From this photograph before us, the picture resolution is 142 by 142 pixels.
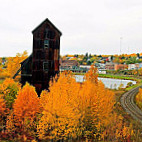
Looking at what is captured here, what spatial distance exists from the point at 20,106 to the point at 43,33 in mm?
15440

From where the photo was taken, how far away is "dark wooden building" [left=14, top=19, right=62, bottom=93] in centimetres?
3288

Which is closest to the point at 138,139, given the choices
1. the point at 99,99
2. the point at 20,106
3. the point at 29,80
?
the point at 99,99

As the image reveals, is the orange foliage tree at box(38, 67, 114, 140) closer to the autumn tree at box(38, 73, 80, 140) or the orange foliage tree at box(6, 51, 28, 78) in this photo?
the autumn tree at box(38, 73, 80, 140)

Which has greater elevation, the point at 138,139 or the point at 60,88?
the point at 60,88

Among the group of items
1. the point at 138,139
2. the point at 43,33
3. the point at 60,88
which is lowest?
the point at 138,139

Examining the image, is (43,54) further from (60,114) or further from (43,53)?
(60,114)

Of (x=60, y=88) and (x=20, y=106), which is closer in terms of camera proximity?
(x=20, y=106)

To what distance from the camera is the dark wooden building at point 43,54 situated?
32.9m

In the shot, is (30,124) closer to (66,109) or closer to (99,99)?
(66,109)

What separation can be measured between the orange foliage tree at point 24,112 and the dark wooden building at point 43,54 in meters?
9.04

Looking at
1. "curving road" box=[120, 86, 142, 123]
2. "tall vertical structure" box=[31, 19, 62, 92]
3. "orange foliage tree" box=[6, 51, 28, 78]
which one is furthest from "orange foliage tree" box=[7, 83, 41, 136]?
"orange foliage tree" box=[6, 51, 28, 78]

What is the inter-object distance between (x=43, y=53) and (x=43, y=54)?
0.63ft

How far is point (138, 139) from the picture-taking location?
85.5 feet

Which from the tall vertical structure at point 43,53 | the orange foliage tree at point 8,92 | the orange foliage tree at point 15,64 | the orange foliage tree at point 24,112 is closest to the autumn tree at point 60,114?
the orange foliage tree at point 24,112
